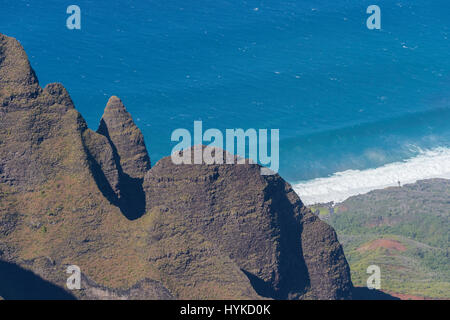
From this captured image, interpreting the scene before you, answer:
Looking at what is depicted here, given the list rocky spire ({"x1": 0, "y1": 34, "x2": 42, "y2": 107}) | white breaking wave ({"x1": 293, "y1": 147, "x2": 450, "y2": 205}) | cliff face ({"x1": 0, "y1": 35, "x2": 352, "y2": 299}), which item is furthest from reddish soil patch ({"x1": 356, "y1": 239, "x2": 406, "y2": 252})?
rocky spire ({"x1": 0, "y1": 34, "x2": 42, "y2": 107})

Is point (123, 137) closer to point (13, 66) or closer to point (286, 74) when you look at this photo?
point (13, 66)

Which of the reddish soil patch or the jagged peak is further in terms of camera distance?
the reddish soil patch

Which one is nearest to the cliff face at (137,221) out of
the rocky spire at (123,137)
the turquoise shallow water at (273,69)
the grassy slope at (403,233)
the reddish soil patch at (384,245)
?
the rocky spire at (123,137)

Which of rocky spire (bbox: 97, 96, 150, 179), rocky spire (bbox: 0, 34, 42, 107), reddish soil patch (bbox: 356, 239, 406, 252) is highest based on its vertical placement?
rocky spire (bbox: 0, 34, 42, 107)

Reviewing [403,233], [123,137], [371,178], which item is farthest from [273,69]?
[123,137]

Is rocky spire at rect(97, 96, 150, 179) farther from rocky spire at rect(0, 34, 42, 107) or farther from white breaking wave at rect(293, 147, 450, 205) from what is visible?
white breaking wave at rect(293, 147, 450, 205)
